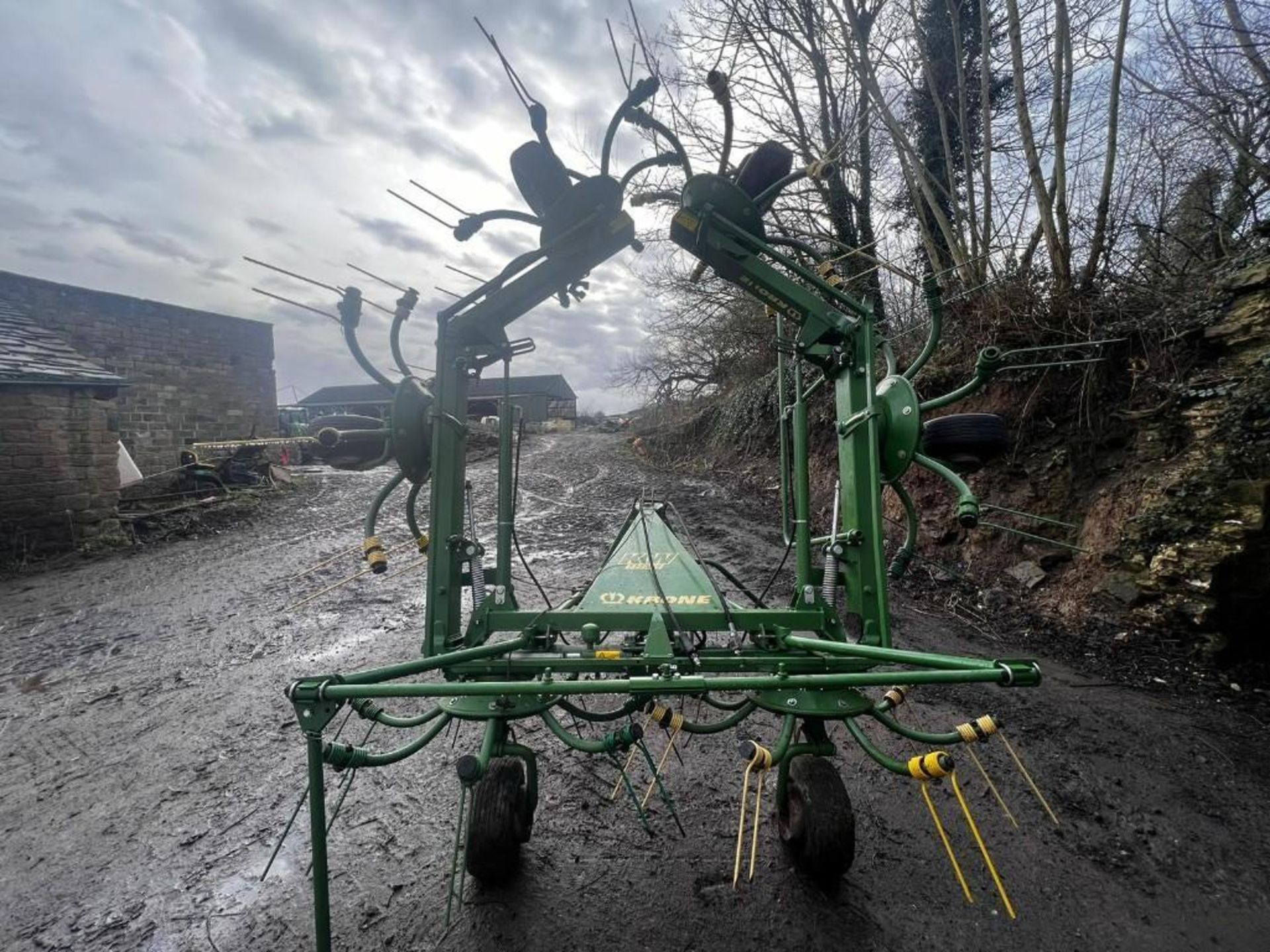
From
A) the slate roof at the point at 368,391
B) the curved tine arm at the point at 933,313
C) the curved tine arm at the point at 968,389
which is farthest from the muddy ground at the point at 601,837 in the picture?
the slate roof at the point at 368,391

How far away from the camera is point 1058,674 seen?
4176mm

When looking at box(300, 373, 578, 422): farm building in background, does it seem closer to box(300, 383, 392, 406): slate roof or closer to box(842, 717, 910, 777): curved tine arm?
box(300, 383, 392, 406): slate roof

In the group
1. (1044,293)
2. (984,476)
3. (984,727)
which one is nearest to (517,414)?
(984,727)

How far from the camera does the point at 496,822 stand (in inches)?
87.5

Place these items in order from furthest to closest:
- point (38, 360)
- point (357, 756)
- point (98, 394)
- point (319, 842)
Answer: point (98, 394)
point (38, 360)
point (357, 756)
point (319, 842)

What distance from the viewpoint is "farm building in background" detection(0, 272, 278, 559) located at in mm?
8930

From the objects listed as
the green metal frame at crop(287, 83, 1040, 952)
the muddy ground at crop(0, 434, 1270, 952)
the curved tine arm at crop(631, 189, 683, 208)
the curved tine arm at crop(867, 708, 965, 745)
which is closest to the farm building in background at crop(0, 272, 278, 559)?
the muddy ground at crop(0, 434, 1270, 952)

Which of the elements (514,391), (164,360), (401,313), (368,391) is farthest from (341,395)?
(401,313)

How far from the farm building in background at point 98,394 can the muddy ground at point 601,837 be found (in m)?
5.64

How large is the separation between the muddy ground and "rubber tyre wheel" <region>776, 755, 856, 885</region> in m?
0.22

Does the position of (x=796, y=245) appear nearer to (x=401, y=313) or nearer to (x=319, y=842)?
(x=401, y=313)

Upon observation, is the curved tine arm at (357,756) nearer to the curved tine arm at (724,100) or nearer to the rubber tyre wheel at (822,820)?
the rubber tyre wheel at (822,820)

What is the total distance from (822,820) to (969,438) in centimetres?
168

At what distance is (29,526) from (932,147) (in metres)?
17.0
